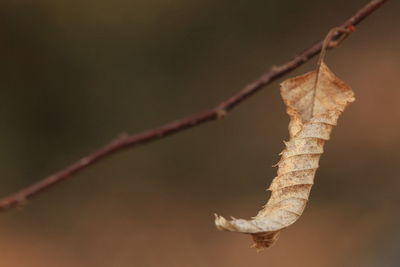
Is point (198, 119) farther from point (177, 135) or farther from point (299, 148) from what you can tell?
point (177, 135)

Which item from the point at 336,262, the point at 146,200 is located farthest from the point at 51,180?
the point at 146,200

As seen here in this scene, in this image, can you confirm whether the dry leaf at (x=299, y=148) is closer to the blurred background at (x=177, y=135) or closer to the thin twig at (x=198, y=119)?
the thin twig at (x=198, y=119)

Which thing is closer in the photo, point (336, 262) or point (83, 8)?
point (336, 262)

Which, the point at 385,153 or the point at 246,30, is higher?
the point at 246,30

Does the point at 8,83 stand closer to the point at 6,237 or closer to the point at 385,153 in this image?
the point at 6,237

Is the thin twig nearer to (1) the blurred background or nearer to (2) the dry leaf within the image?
(2) the dry leaf

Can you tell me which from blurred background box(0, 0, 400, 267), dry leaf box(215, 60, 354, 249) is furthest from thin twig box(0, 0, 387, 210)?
blurred background box(0, 0, 400, 267)

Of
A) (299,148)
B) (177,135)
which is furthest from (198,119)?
(177,135)
